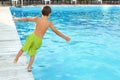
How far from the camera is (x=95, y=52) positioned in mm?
8930

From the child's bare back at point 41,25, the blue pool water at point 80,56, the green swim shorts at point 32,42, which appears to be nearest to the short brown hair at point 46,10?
the child's bare back at point 41,25

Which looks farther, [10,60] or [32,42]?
[10,60]

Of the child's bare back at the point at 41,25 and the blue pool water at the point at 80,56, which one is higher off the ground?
the child's bare back at the point at 41,25

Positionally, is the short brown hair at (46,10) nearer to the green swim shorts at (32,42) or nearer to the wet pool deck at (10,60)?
the green swim shorts at (32,42)

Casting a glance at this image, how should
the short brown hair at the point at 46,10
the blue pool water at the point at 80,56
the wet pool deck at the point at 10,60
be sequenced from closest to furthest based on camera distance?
the short brown hair at the point at 46,10 < the wet pool deck at the point at 10,60 < the blue pool water at the point at 80,56

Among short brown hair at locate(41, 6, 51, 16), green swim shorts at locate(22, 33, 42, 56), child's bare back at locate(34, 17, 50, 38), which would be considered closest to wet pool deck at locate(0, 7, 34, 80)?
green swim shorts at locate(22, 33, 42, 56)

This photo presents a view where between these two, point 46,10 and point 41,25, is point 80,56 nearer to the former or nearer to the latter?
point 41,25

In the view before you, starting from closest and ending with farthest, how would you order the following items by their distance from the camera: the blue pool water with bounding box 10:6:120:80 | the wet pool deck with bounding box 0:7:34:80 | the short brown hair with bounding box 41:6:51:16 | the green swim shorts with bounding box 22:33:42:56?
the short brown hair with bounding box 41:6:51:16
the green swim shorts with bounding box 22:33:42:56
the wet pool deck with bounding box 0:7:34:80
the blue pool water with bounding box 10:6:120:80

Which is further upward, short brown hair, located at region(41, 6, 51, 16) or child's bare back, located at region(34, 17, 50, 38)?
short brown hair, located at region(41, 6, 51, 16)

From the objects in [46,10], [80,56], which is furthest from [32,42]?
[80,56]

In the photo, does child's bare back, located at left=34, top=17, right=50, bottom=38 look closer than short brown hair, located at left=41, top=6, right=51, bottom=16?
No

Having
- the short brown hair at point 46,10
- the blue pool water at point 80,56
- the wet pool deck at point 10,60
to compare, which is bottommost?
the blue pool water at point 80,56

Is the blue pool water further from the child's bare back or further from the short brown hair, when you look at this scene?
the short brown hair

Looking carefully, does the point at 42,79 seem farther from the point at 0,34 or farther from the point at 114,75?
the point at 0,34
